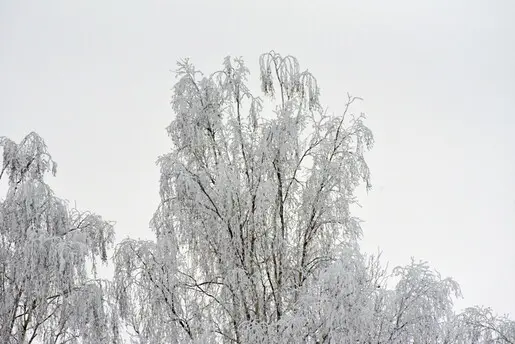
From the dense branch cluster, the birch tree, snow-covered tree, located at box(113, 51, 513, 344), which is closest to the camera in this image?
snow-covered tree, located at box(113, 51, 513, 344)

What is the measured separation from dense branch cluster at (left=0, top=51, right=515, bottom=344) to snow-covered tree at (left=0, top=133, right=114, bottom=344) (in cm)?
2

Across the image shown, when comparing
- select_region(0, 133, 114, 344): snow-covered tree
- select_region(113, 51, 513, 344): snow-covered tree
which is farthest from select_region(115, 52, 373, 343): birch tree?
select_region(0, 133, 114, 344): snow-covered tree

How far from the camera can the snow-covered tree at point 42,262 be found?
31.7ft

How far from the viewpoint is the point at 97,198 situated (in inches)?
1346

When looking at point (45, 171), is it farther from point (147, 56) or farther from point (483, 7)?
point (483, 7)

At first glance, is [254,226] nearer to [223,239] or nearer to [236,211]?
[236,211]

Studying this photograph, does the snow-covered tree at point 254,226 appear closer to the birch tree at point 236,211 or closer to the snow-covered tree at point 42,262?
the birch tree at point 236,211

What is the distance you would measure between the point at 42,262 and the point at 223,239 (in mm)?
2444

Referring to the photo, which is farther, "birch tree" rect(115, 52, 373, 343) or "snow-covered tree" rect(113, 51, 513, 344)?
"birch tree" rect(115, 52, 373, 343)

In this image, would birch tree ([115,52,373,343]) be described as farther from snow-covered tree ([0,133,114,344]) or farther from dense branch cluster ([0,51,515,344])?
snow-covered tree ([0,133,114,344])

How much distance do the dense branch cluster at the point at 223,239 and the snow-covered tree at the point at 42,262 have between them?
2 cm

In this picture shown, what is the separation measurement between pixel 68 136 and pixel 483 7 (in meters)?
36.2

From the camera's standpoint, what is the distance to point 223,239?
9.76 meters

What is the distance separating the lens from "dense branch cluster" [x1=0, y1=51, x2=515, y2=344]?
9.38m
